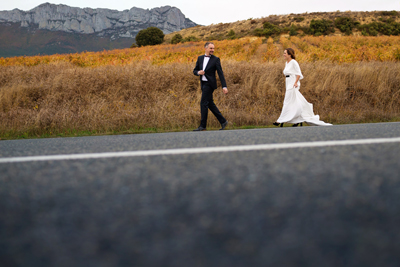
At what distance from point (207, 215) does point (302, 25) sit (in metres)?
47.3

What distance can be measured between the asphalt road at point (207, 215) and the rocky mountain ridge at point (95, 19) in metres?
153

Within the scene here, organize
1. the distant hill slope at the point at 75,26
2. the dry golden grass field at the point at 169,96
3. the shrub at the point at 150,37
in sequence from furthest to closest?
the distant hill slope at the point at 75,26 < the shrub at the point at 150,37 < the dry golden grass field at the point at 169,96

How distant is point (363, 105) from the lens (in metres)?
10.1

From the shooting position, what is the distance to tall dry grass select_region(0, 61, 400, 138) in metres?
8.55

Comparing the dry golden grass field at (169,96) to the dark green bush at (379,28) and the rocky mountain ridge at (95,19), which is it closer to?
the dark green bush at (379,28)

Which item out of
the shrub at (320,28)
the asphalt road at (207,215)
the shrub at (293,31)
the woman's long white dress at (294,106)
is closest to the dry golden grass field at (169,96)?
the woman's long white dress at (294,106)

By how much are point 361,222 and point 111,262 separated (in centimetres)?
89

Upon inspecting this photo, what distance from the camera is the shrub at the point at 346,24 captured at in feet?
132

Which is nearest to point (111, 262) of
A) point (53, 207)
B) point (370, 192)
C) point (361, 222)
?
point (53, 207)

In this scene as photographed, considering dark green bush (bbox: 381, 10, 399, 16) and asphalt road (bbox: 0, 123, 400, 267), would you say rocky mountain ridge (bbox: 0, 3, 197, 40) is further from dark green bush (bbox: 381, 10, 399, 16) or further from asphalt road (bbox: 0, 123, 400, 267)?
asphalt road (bbox: 0, 123, 400, 267)

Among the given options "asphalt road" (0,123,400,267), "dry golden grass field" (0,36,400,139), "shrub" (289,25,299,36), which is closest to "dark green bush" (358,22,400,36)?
"shrub" (289,25,299,36)

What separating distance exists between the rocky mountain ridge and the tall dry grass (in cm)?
14257

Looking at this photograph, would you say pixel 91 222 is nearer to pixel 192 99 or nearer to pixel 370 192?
pixel 370 192

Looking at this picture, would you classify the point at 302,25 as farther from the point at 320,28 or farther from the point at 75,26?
the point at 75,26
